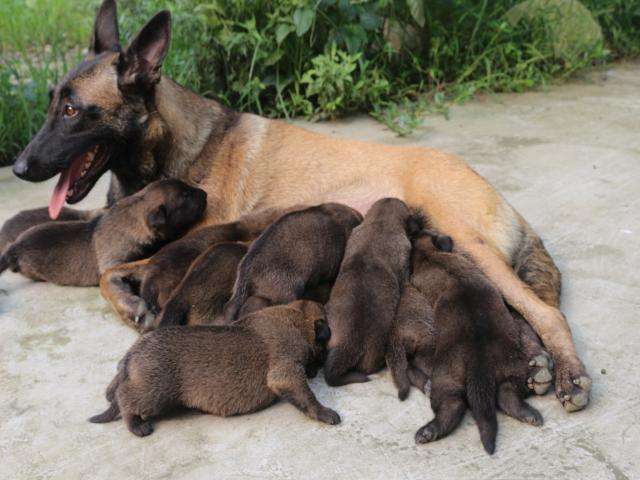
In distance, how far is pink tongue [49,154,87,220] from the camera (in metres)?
4.41

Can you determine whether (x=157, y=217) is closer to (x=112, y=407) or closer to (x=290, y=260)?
(x=290, y=260)

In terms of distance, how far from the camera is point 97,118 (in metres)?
4.29


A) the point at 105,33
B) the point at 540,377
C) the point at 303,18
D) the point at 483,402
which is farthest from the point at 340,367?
the point at 303,18

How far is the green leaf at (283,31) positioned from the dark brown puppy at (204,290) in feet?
11.0

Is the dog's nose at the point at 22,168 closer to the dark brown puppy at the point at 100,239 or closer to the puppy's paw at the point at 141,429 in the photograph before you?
the dark brown puppy at the point at 100,239

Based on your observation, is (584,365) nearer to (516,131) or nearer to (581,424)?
(581,424)

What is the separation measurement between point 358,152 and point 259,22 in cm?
270

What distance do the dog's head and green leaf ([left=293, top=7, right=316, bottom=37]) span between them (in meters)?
2.45

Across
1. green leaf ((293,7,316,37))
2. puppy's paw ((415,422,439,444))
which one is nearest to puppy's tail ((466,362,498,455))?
puppy's paw ((415,422,439,444))

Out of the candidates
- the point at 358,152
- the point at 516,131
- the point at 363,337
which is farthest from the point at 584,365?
the point at 516,131

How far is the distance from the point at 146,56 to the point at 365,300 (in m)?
1.90

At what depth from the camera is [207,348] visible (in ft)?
10.2

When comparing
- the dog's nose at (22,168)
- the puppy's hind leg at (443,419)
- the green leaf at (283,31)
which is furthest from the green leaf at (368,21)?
the puppy's hind leg at (443,419)

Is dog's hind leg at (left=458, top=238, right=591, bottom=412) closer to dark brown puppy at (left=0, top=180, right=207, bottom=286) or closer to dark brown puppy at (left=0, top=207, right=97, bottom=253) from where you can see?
dark brown puppy at (left=0, top=180, right=207, bottom=286)
